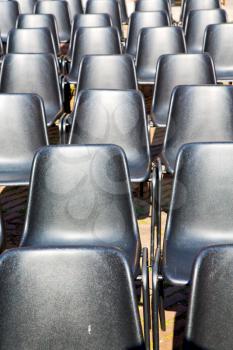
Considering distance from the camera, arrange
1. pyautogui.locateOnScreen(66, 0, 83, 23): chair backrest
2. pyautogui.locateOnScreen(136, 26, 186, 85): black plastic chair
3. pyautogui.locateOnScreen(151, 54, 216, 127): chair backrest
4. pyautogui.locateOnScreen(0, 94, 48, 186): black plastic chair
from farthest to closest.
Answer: pyautogui.locateOnScreen(66, 0, 83, 23): chair backrest → pyautogui.locateOnScreen(136, 26, 186, 85): black plastic chair → pyautogui.locateOnScreen(151, 54, 216, 127): chair backrest → pyautogui.locateOnScreen(0, 94, 48, 186): black plastic chair

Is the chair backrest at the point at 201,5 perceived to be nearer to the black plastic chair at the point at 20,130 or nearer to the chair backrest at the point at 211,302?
the black plastic chair at the point at 20,130

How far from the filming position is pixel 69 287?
90.7 inches

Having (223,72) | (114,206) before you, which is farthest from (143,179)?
(223,72)

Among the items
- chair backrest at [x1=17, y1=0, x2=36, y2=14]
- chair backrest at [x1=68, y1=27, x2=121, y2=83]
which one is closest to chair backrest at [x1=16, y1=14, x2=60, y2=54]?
chair backrest at [x1=68, y1=27, x2=121, y2=83]

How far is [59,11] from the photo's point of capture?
27.3 ft

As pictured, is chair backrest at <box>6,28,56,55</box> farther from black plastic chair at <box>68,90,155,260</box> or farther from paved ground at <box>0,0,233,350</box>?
black plastic chair at <box>68,90,155,260</box>

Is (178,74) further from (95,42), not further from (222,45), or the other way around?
(95,42)

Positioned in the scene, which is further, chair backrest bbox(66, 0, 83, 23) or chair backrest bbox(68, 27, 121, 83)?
chair backrest bbox(66, 0, 83, 23)

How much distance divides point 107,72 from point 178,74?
0.56 metres

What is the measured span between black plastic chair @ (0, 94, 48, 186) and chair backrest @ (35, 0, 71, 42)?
4.22 metres

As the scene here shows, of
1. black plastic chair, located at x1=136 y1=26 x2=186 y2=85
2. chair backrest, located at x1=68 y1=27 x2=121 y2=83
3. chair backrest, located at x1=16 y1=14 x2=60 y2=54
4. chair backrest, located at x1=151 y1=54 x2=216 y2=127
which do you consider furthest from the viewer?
chair backrest, located at x1=16 y1=14 x2=60 y2=54

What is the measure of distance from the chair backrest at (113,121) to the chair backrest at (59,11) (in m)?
4.19

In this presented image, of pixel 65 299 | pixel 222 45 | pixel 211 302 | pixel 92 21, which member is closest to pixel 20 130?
→ pixel 65 299

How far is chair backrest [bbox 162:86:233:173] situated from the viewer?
4305 mm
